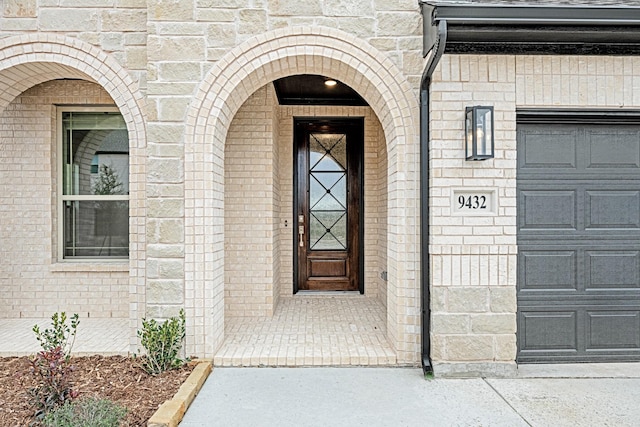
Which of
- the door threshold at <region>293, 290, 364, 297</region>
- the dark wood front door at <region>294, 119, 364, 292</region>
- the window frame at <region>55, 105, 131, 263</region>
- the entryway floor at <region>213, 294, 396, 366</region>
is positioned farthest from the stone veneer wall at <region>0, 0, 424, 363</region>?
the dark wood front door at <region>294, 119, 364, 292</region>

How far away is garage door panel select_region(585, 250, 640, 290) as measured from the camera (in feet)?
11.5

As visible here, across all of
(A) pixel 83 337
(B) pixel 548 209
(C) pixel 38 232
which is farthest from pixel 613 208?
(C) pixel 38 232

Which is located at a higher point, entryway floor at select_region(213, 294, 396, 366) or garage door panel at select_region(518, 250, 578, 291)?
garage door panel at select_region(518, 250, 578, 291)

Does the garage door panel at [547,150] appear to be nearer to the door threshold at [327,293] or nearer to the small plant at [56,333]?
the door threshold at [327,293]

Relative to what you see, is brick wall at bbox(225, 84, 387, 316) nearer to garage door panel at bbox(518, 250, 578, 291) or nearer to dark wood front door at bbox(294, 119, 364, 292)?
dark wood front door at bbox(294, 119, 364, 292)

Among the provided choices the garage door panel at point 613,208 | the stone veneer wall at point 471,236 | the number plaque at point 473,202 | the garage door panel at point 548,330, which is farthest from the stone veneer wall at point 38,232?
the garage door panel at point 613,208

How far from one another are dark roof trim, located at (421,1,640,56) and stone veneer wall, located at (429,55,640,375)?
221mm

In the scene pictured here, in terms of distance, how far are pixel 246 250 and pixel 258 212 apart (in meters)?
0.48

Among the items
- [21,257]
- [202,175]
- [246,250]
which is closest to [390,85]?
[202,175]

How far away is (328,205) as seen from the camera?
6137mm

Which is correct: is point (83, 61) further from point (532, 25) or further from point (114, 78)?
point (532, 25)

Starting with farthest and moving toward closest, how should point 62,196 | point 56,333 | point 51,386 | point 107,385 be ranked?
1. point 62,196
2. point 107,385
3. point 56,333
4. point 51,386

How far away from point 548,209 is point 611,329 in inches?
46.4

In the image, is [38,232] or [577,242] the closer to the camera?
[577,242]
